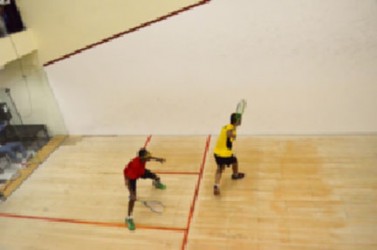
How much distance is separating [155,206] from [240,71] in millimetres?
1812

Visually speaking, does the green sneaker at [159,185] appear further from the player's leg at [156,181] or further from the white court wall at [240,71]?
the white court wall at [240,71]

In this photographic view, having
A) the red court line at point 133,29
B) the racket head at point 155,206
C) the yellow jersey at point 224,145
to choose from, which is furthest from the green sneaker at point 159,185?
the red court line at point 133,29

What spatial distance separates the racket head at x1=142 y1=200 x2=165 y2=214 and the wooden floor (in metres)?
0.04

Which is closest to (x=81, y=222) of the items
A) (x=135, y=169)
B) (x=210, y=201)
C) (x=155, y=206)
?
(x=155, y=206)

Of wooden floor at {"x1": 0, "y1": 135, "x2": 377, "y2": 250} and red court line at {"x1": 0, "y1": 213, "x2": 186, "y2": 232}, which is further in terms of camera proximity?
red court line at {"x1": 0, "y1": 213, "x2": 186, "y2": 232}

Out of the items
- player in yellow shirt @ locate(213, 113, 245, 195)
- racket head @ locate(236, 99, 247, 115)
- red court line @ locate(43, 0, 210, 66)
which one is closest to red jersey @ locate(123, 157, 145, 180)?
player in yellow shirt @ locate(213, 113, 245, 195)

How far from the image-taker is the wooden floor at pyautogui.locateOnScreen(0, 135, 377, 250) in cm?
322

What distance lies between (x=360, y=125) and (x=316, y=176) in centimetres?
102

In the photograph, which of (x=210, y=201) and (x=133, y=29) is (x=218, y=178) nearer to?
(x=210, y=201)

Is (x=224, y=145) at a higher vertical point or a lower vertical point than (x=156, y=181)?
higher

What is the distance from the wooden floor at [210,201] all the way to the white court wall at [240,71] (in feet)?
1.00

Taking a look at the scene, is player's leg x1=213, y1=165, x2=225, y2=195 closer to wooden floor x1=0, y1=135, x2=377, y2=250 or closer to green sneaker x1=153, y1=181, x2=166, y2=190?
wooden floor x1=0, y1=135, x2=377, y2=250

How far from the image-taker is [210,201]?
3.69 meters

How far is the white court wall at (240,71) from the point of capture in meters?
3.96
